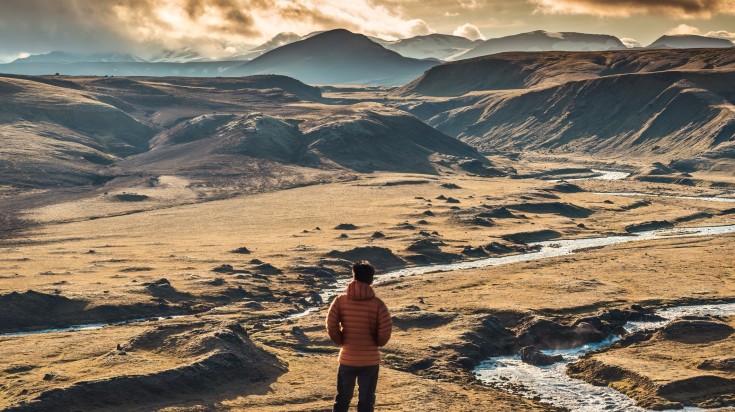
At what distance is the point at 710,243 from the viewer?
329 feet

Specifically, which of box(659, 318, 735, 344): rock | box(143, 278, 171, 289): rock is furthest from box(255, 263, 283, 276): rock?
box(659, 318, 735, 344): rock

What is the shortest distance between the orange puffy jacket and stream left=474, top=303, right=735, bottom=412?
2672 centimetres

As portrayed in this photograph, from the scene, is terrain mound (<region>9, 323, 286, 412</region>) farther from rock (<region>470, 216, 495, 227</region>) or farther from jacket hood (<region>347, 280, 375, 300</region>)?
rock (<region>470, 216, 495, 227</region>)

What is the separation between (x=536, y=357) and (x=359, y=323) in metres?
35.5

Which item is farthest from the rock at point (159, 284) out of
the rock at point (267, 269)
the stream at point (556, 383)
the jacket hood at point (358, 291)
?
the jacket hood at point (358, 291)

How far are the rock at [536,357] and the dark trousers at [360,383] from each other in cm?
3414

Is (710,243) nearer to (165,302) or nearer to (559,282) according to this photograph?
(559,282)

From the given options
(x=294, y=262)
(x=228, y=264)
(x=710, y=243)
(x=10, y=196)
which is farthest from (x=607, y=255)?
(x=10, y=196)

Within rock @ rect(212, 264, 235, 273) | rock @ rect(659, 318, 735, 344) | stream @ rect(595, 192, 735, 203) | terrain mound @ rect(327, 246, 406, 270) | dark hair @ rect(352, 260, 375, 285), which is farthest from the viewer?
stream @ rect(595, 192, 735, 203)

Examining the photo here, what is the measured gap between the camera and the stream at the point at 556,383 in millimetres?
44531

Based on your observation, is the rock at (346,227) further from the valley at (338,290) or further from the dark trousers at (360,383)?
the dark trousers at (360,383)

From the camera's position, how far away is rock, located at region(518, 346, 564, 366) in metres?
52.8

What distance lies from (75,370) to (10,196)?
12138 cm

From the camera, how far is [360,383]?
66.0ft
